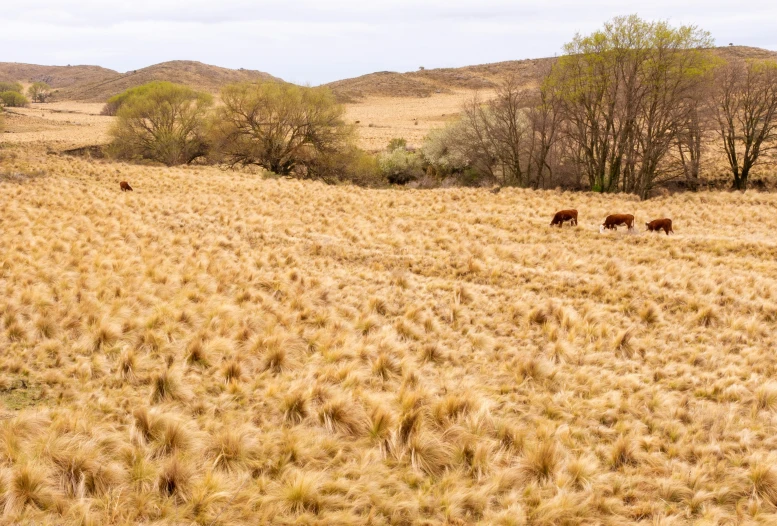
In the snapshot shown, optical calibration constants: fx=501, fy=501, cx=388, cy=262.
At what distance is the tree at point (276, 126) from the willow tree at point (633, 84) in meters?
14.0

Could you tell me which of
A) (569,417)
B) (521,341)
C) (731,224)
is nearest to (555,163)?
(731,224)

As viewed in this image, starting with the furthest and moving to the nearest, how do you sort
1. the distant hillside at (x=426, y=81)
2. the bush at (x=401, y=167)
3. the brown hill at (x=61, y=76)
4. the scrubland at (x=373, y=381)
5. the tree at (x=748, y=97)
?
1. the brown hill at (x=61, y=76)
2. the distant hillside at (x=426, y=81)
3. the bush at (x=401, y=167)
4. the tree at (x=748, y=97)
5. the scrubland at (x=373, y=381)

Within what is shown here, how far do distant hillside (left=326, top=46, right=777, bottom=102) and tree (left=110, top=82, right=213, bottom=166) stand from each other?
68748 millimetres

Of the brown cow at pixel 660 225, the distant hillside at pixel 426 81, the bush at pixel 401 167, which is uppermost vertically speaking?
the distant hillside at pixel 426 81

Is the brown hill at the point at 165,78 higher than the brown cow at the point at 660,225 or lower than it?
higher

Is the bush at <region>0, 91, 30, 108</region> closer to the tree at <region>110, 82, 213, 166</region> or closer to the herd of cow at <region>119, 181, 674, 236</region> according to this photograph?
the tree at <region>110, 82, 213, 166</region>

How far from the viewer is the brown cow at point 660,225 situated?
48.4 ft

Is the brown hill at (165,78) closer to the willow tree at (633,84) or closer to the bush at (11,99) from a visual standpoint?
the bush at (11,99)

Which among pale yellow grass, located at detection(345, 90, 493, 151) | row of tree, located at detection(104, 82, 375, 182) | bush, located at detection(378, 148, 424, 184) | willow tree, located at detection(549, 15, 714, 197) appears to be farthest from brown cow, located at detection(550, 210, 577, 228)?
pale yellow grass, located at detection(345, 90, 493, 151)

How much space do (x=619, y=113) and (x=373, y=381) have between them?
2364 centimetres

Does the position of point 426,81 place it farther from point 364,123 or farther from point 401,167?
point 401,167

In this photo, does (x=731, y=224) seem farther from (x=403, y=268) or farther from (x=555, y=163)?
(x=555, y=163)

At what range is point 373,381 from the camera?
601 cm

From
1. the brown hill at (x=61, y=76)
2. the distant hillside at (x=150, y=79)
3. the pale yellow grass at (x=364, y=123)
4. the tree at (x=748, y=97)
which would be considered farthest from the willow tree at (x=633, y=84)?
the brown hill at (x=61, y=76)
